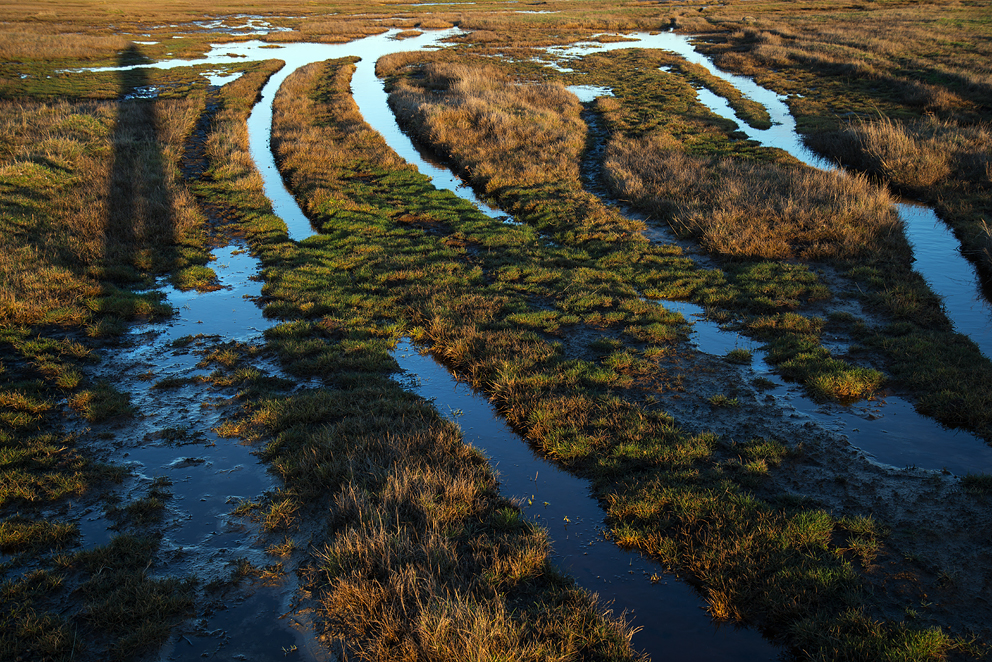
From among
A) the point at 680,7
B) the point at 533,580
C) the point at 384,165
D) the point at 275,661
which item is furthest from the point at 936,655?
the point at 680,7

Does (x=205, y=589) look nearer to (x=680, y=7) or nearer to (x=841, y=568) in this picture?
(x=841, y=568)

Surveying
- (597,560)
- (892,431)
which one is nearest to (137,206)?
(597,560)

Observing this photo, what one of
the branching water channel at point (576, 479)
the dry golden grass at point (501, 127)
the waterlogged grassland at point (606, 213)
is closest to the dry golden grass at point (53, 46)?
the dry golden grass at point (501, 127)

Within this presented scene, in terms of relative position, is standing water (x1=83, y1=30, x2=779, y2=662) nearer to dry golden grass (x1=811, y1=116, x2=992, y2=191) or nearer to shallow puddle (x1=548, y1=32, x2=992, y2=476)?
shallow puddle (x1=548, y1=32, x2=992, y2=476)

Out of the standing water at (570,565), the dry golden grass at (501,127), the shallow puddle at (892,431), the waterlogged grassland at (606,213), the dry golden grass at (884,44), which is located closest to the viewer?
the standing water at (570,565)

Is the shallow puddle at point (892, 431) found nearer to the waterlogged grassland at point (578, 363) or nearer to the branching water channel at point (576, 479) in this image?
the branching water channel at point (576, 479)

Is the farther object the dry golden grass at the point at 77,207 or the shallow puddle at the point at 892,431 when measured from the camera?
the dry golden grass at the point at 77,207
